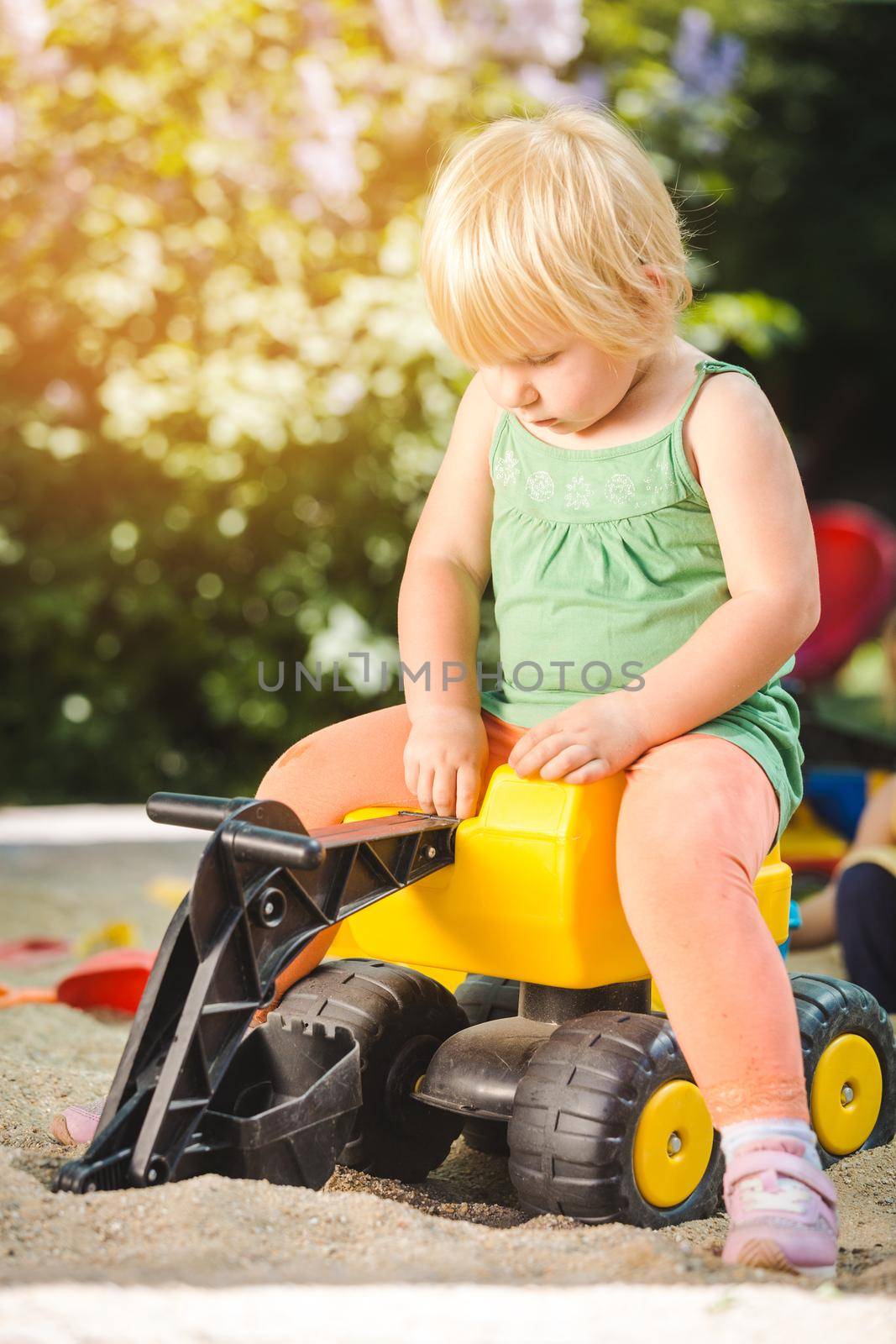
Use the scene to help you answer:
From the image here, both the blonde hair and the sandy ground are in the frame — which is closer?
the sandy ground

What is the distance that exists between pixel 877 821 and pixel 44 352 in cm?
315

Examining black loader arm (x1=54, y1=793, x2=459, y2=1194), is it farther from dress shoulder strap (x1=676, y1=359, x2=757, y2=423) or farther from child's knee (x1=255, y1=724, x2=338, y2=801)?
dress shoulder strap (x1=676, y1=359, x2=757, y2=423)

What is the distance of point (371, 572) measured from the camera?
15.1 ft

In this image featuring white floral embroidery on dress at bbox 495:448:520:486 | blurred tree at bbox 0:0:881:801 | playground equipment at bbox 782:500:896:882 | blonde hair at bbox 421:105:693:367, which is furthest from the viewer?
blurred tree at bbox 0:0:881:801

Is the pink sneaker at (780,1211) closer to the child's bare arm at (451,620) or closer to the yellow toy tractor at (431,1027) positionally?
the yellow toy tractor at (431,1027)

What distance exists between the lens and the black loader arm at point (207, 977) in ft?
4.43

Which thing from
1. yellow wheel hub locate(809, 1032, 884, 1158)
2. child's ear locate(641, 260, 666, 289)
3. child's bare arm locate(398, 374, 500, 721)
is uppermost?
child's ear locate(641, 260, 666, 289)

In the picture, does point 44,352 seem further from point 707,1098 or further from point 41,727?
point 707,1098

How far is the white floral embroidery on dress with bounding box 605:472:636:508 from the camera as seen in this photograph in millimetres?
1666

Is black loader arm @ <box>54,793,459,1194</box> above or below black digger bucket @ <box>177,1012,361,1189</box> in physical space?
above

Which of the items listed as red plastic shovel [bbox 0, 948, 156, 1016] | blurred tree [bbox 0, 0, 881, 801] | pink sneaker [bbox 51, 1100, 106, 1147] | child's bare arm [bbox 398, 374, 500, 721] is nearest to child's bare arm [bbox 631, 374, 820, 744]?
child's bare arm [bbox 398, 374, 500, 721]

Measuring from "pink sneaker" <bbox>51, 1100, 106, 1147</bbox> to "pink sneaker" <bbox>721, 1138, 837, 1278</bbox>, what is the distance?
0.68 meters

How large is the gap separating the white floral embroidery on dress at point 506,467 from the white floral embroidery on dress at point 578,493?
81 mm

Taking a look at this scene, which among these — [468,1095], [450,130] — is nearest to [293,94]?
[450,130]
